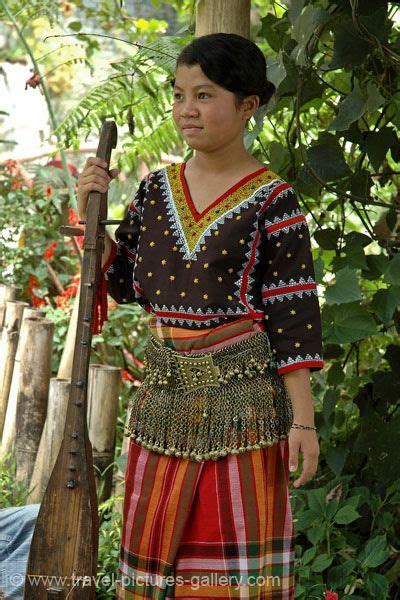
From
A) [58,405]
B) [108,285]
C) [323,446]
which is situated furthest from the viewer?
[58,405]

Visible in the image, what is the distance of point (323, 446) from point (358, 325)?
0.99m

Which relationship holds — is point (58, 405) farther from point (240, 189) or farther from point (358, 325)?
point (240, 189)

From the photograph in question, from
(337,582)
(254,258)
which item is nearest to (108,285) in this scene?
(254,258)

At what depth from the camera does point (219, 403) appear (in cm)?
229

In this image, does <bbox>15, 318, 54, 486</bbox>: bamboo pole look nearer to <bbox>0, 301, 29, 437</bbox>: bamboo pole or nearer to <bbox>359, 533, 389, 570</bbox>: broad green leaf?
<bbox>0, 301, 29, 437</bbox>: bamboo pole

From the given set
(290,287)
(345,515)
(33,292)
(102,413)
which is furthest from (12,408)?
(290,287)

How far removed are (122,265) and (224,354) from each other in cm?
40

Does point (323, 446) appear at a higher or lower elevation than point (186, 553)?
higher

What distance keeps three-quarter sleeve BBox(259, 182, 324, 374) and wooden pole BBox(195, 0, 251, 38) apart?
665mm

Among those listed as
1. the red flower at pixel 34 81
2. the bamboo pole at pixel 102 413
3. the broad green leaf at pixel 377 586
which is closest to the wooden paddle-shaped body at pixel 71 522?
the broad green leaf at pixel 377 586

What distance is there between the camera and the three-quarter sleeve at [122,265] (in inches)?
97.0

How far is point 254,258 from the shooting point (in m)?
2.28

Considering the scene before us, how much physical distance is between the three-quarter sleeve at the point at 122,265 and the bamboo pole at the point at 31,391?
181 cm

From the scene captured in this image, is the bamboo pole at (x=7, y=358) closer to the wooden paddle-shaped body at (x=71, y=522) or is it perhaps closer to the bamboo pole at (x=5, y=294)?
the bamboo pole at (x=5, y=294)
